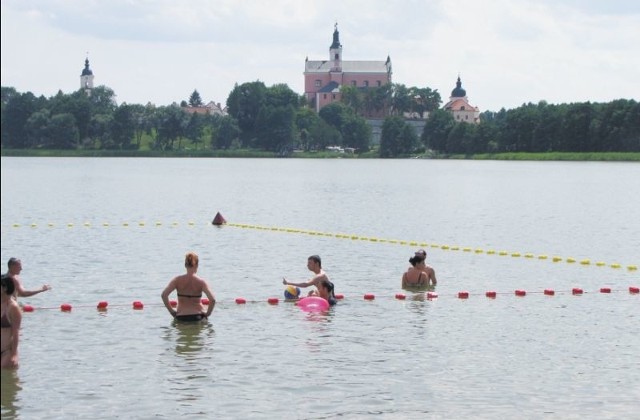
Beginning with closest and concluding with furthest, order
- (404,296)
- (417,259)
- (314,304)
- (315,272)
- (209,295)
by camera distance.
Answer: (209,295)
(315,272)
(314,304)
(404,296)
(417,259)

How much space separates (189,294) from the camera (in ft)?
82.8

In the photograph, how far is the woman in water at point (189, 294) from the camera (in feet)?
79.6

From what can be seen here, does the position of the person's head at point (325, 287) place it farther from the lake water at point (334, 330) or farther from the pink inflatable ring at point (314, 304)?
the lake water at point (334, 330)

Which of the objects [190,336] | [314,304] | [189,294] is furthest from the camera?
[314,304]

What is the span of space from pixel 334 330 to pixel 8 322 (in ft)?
32.8

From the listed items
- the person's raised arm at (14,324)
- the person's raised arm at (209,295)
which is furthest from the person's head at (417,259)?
the person's raised arm at (14,324)

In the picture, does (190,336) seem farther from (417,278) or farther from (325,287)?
(417,278)

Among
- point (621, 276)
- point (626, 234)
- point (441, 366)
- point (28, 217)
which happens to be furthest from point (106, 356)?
point (28, 217)

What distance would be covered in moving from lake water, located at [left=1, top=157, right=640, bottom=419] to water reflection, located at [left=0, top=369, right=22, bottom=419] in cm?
6

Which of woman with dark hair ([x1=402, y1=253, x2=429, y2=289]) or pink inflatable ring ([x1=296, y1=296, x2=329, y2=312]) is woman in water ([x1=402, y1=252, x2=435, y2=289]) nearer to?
woman with dark hair ([x1=402, y1=253, x2=429, y2=289])

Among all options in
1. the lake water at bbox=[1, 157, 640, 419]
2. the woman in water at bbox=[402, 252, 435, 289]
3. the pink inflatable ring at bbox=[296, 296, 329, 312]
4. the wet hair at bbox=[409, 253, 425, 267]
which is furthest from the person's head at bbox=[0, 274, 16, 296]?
the woman in water at bbox=[402, 252, 435, 289]

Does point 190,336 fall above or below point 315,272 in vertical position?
below

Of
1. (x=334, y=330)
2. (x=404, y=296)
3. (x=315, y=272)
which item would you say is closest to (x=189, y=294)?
(x=334, y=330)

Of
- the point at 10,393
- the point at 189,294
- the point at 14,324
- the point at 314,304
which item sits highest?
the point at 14,324
